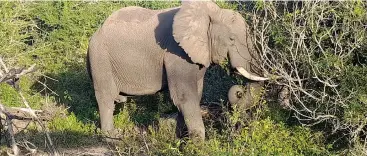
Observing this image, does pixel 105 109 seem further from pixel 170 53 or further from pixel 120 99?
pixel 170 53

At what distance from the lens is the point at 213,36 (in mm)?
7320

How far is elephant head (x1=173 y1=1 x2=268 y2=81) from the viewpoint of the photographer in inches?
280

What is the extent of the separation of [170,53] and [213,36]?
1.81ft

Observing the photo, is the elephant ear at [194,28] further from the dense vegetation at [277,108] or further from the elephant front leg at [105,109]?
the elephant front leg at [105,109]

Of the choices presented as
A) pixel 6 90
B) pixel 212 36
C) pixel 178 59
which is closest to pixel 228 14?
pixel 212 36

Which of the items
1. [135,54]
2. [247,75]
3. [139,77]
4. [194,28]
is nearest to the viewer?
[247,75]

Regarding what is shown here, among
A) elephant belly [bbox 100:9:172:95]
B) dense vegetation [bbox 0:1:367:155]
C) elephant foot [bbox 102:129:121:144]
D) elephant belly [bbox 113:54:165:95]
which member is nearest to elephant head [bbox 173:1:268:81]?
dense vegetation [bbox 0:1:367:155]

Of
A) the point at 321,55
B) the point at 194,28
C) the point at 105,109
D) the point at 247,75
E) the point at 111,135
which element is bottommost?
the point at 111,135

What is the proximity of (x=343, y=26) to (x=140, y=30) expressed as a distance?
2.67m

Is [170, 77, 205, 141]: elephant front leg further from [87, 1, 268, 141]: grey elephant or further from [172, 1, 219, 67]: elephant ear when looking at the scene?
[172, 1, 219, 67]: elephant ear

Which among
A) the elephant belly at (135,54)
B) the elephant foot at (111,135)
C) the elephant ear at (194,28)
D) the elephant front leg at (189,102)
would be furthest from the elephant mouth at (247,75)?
the elephant foot at (111,135)

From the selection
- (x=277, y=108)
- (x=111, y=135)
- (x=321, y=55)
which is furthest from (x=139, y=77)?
(x=321, y=55)

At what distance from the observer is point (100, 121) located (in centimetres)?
848

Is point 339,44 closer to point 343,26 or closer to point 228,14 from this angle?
point 343,26
